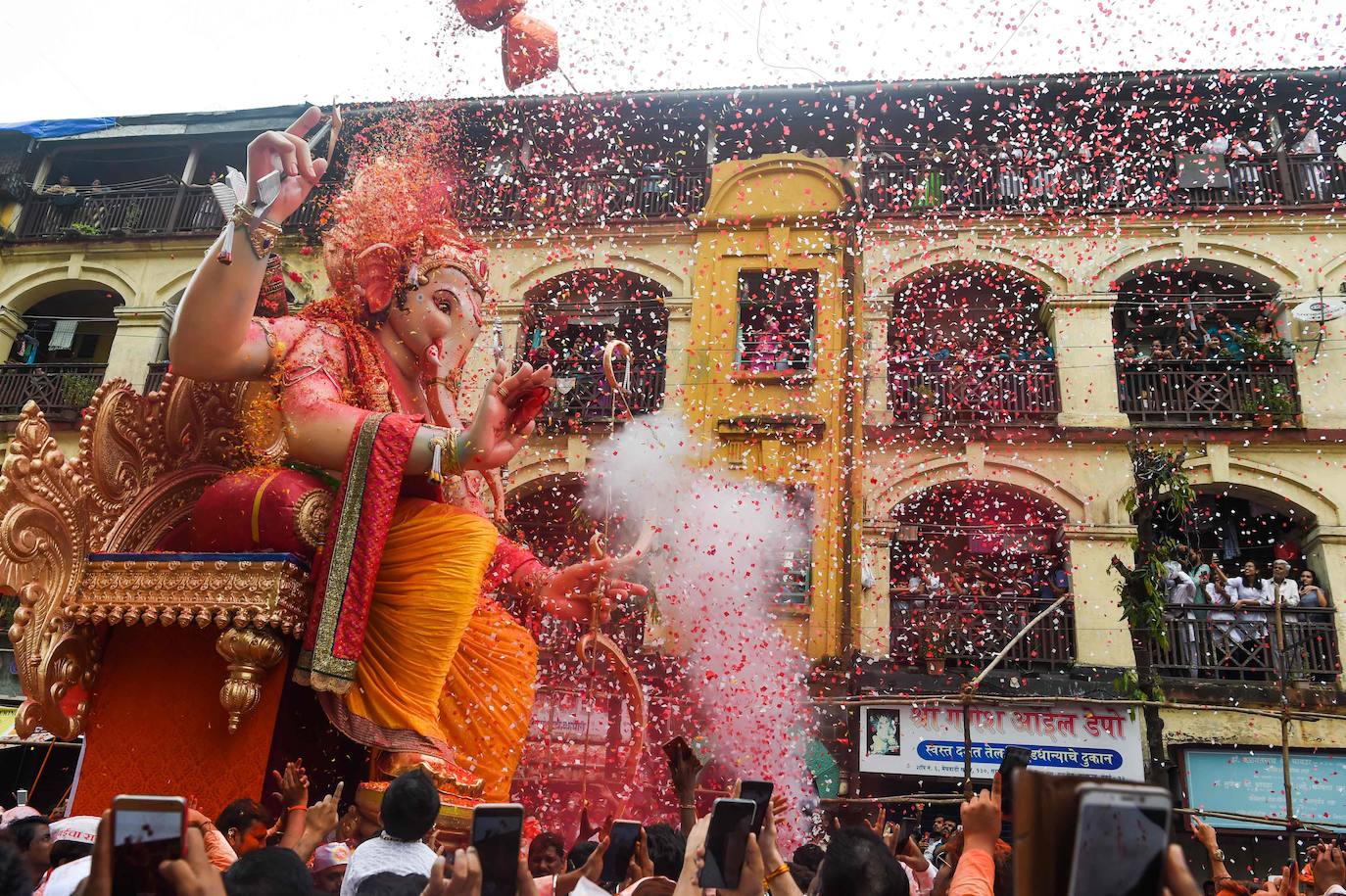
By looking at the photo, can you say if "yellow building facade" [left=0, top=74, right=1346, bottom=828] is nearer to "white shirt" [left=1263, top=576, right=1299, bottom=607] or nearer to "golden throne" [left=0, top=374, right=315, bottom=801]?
"white shirt" [left=1263, top=576, right=1299, bottom=607]

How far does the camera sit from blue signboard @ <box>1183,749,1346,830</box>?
1358cm

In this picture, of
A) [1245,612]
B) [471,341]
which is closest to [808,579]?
[1245,612]

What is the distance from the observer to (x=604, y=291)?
1803 centimetres

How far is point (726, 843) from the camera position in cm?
242

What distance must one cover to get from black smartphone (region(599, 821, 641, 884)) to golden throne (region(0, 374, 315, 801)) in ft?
7.31

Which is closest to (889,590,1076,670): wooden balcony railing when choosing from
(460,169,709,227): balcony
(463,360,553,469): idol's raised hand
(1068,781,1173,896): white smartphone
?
(460,169,709,227): balcony

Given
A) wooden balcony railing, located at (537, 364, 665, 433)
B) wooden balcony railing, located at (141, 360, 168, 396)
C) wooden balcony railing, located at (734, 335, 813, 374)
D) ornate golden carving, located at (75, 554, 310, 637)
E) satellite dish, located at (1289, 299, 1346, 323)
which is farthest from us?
wooden balcony railing, located at (141, 360, 168, 396)

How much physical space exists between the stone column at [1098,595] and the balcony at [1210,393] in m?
2.04

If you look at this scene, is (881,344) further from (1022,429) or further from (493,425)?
(493,425)

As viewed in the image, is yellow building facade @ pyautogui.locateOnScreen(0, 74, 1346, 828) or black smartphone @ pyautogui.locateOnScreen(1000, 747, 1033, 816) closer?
black smartphone @ pyautogui.locateOnScreen(1000, 747, 1033, 816)

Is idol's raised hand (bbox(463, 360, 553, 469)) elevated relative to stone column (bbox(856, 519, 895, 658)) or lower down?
lower down

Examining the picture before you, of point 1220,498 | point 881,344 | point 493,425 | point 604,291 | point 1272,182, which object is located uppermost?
point 1272,182

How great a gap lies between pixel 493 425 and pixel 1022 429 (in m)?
12.6

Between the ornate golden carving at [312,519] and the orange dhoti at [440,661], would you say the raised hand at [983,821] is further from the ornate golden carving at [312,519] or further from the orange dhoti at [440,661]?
the ornate golden carving at [312,519]
